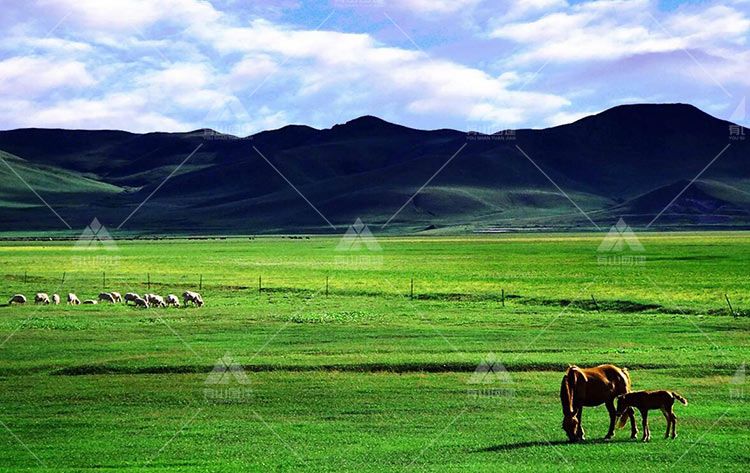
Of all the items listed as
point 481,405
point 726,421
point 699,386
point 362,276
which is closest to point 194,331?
point 481,405

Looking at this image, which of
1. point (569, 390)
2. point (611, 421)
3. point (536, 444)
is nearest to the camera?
point (569, 390)

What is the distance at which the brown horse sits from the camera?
17734 mm

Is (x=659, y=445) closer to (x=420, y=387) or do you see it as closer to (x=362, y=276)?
(x=420, y=387)

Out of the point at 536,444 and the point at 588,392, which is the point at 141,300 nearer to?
the point at 536,444

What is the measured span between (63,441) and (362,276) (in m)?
59.7

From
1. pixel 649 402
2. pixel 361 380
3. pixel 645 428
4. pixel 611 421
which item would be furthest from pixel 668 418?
pixel 361 380

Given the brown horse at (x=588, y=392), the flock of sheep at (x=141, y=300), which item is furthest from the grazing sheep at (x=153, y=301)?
the brown horse at (x=588, y=392)

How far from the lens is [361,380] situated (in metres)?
25.7

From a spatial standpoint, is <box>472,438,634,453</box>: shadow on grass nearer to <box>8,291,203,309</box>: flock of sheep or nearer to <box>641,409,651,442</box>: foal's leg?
<box>641,409,651,442</box>: foal's leg

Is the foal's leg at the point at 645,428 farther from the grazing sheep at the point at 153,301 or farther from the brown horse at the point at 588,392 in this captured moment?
the grazing sheep at the point at 153,301

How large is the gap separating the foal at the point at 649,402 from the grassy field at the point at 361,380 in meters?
0.37

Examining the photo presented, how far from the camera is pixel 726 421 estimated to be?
64.3 feet

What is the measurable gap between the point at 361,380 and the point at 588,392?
912cm

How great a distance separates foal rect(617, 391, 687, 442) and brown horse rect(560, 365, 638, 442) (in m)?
0.19
